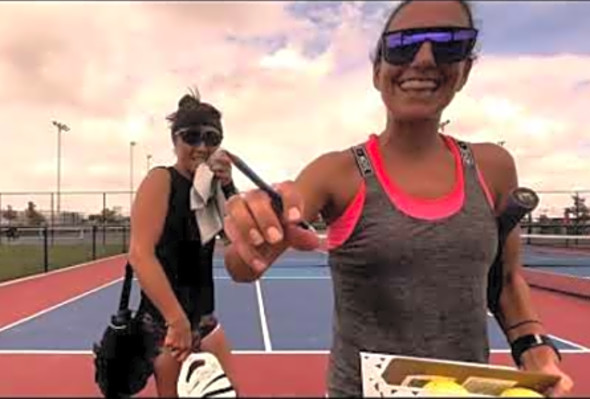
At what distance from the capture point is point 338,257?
1.70m

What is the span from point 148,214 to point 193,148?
28 centimetres

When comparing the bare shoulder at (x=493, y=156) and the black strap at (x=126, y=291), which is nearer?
the bare shoulder at (x=493, y=156)

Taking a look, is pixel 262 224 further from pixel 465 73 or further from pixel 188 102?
pixel 188 102

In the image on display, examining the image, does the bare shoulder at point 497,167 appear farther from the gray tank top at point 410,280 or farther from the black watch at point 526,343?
the black watch at point 526,343

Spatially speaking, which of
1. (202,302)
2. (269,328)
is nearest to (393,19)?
(202,302)

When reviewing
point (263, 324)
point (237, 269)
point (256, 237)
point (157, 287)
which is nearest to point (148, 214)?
point (157, 287)

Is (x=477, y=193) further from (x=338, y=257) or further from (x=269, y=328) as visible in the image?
(x=269, y=328)

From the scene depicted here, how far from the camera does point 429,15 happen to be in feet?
5.45

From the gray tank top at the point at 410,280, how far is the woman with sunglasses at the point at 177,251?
3.25ft

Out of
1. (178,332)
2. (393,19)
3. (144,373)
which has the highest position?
(393,19)

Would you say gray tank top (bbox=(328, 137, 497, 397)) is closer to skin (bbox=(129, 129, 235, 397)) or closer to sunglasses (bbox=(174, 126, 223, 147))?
skin (bbox=(129, 129, 235, 397))

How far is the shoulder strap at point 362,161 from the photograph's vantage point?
1.70 meters

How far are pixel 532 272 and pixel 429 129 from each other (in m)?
16.3

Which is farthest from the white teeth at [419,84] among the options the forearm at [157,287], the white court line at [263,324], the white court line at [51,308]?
the white court line at [51,308]
